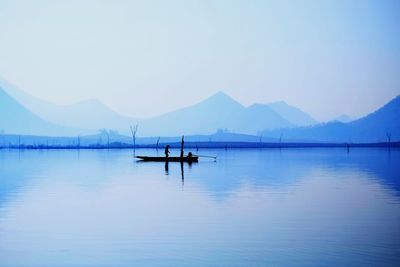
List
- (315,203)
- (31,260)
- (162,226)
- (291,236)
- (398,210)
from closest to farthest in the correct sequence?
(31,260) → (291,236) → (162,226) → (398,210) → (315,203)

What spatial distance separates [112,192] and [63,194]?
123 inches

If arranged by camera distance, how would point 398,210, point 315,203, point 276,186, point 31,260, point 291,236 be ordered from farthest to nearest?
point 276,186
point 315,203
point 398,210
point 291,236
point 31,260

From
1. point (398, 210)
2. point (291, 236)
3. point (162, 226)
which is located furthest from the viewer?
point (398, 210)

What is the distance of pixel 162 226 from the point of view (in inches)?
870

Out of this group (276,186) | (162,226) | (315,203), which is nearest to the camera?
(162,226)

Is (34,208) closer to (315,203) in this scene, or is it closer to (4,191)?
(4,191)

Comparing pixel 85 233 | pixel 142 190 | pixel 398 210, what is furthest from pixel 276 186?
pixel 85 233

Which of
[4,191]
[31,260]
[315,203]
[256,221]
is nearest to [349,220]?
[256,221]

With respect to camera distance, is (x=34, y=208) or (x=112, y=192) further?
(x=112, y=192)

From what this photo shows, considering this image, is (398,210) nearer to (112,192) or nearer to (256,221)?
(256,221)

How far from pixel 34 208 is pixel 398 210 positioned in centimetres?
1700

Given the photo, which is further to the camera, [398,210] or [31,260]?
[398,210]

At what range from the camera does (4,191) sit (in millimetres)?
36531

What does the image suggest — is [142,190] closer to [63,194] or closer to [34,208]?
[63,194]
